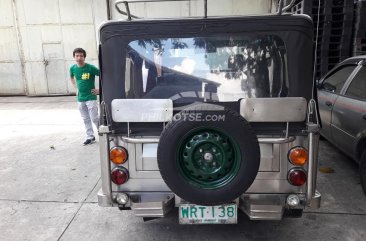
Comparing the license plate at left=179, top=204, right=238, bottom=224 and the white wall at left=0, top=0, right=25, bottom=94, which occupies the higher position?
the white wall at left=0, top=0, right=25, bottom=94

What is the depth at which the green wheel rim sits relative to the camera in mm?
2475

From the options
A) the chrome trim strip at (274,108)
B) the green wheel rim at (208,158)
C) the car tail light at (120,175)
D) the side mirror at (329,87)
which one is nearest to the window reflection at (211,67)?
the chrome trim strip at (274,108)

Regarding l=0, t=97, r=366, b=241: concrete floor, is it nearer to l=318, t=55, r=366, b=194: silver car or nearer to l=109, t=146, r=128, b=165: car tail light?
l=318, t=55, r=366, b=194: silver car

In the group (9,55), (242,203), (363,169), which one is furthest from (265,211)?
(9,55)

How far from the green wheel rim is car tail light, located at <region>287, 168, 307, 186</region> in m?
0.52

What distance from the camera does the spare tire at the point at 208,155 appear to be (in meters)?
2.40

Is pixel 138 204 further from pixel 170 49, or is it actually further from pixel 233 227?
pixel 170 49

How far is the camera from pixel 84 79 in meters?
5.82

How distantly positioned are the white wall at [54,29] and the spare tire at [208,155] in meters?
9.21

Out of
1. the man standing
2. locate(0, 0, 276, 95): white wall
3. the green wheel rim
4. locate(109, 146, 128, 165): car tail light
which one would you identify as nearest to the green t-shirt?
the man standing

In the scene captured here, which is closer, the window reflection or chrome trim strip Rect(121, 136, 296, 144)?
chrome trim strip Rect(121, 136, 296, 144)

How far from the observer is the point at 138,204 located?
2754 mm

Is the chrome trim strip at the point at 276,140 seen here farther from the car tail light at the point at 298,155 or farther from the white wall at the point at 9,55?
the white wall at the point at 9,55

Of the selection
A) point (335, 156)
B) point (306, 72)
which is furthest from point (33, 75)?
point (306, 72)
